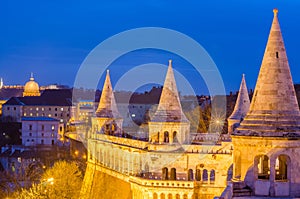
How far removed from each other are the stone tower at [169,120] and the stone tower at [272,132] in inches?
670

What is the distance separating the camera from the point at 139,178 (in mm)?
31344

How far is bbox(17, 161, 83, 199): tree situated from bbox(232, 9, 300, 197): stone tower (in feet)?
52.9

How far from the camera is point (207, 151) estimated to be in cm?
3039

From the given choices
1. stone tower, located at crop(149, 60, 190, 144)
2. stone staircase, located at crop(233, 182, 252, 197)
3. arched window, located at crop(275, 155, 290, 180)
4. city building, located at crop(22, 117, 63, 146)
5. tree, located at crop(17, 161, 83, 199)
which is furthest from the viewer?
city building, located at crop(22, 117, 63, 146)

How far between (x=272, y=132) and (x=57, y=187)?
23336 millimetres

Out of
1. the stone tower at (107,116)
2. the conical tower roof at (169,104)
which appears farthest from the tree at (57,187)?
the conical tower roof at (169,104)

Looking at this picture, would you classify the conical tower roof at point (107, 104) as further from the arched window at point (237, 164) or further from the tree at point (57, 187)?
the arched window at point (237, 164)

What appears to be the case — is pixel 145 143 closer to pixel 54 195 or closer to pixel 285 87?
pixel 54 195

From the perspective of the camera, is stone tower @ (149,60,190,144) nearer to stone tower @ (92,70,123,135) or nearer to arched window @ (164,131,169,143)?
arched window @ (164,131,169,143)

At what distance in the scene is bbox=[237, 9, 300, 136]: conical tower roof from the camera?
13.1 m

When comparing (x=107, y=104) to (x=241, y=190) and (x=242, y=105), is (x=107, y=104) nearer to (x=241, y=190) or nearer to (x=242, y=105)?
(x=242, y=105)

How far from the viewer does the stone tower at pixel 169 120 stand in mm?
30672

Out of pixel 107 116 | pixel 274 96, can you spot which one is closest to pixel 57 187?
pixel 107 116

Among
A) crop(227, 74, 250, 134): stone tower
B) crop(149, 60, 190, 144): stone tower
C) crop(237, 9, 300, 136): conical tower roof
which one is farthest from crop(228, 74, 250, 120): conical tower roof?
crop(237, 9, 300, 136): conical tower roof
